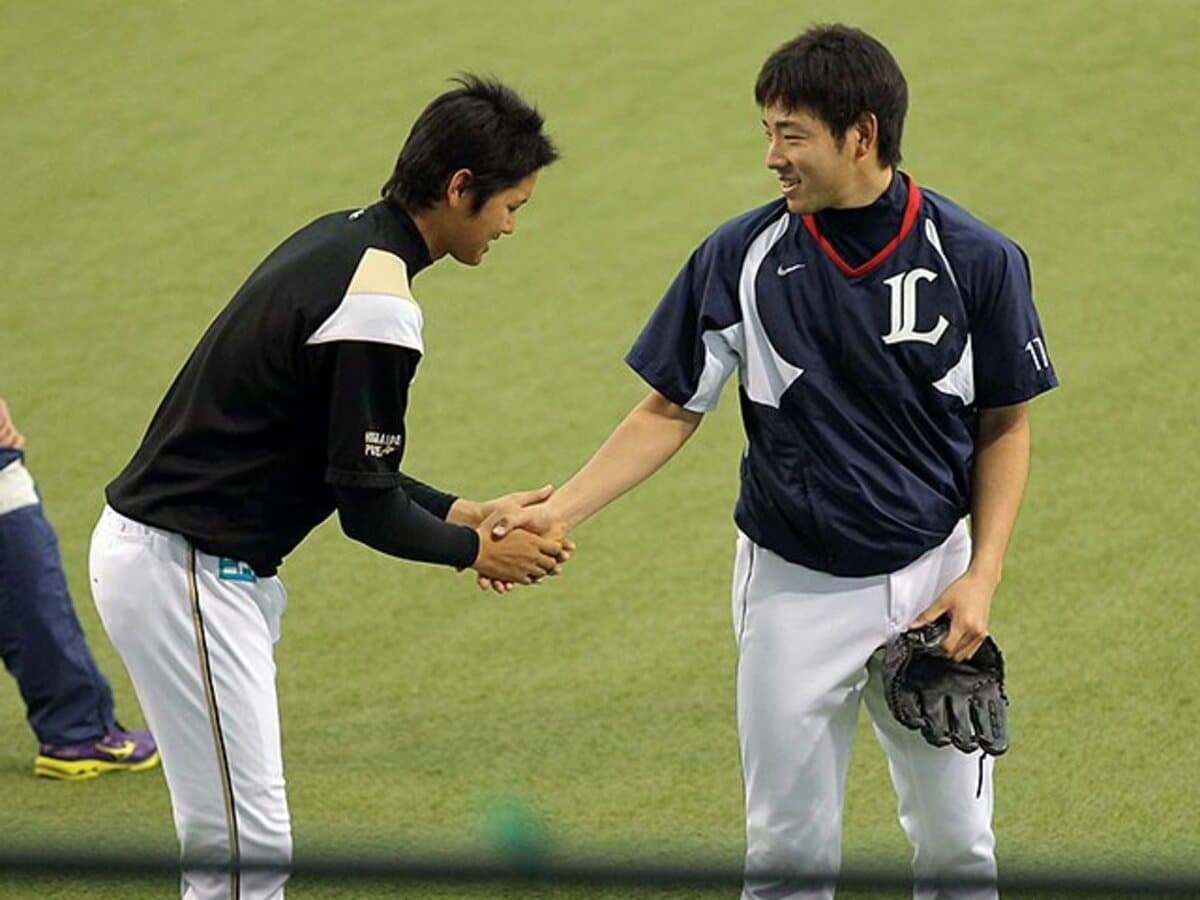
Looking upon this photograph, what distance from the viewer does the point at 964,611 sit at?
3.37 meters

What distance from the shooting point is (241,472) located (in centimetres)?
331

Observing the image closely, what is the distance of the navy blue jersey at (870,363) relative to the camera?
131 inches

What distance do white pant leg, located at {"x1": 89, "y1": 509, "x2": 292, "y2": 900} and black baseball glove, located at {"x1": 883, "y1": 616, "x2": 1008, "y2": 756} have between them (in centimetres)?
98

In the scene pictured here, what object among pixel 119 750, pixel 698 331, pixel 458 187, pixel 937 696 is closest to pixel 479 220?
pixel 458 187

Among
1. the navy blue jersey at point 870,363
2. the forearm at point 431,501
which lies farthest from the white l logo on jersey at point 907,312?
the forearm at point 431,501

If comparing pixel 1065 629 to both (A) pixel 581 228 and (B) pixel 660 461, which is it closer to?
(B) pixel 660 461

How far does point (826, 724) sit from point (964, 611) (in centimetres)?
29

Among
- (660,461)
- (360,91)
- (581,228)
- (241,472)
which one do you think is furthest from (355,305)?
(360,91)

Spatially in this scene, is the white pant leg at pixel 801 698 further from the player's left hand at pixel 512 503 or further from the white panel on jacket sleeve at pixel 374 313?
the white panel on jacket sleeve at pixel 374 313

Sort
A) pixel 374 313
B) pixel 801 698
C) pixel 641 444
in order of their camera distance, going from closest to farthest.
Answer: pixel 374 313
pixel 801 698
pixel 641 444

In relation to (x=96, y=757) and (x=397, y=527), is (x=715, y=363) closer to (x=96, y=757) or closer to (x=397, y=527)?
(x=397, y=527)

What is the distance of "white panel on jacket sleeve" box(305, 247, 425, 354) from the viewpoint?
3.19 m

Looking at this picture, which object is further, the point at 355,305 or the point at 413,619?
the point at 413,619

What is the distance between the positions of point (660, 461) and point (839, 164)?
2.01 feet
